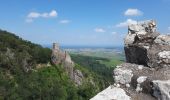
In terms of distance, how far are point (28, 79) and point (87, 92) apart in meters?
23.0

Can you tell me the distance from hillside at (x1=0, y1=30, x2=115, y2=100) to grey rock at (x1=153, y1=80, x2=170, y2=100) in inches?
4050

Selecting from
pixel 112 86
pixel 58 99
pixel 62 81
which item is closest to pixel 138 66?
pixel 112 86

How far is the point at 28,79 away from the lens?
13038 cm

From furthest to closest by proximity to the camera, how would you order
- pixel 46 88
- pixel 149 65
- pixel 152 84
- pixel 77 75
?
pixel 77 75 → pixel 46 88 → pixel 149 65 → pixel 152 84

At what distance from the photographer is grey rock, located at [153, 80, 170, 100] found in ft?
31.8

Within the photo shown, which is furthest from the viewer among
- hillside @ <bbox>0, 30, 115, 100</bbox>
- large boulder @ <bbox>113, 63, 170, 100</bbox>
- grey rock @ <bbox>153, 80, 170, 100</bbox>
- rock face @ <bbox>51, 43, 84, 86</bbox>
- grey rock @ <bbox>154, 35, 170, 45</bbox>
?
rock face @ <bbox>51, 43, 84, 86</bbox>

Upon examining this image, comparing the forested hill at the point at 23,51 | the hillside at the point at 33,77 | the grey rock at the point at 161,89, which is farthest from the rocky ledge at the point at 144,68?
the forested hill at the point at 23,51

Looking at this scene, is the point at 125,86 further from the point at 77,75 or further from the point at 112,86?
the point at 77,75

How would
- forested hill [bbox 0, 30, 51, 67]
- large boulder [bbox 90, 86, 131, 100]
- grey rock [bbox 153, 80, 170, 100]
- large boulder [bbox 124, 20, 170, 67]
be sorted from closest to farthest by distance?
grey rock [bbox 153, 80, 170, 100] → large boulder [bbox 90, 86, 131, 100] → large boulder [bbox 124, 20, 170, 67] → forested hill [bbox 0, 30, 51, 67]

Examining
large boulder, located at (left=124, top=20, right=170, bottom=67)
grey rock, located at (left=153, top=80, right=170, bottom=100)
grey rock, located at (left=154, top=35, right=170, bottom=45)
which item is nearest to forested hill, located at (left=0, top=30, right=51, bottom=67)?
large boulder, located at (left=124, top=20, right=170, bottom=67)

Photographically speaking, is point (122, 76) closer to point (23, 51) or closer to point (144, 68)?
point (144, 68)

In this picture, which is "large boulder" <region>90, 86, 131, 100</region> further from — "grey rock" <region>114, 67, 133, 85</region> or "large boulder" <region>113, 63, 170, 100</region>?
"grey rock" <region>114, 67, 133, 85</region>

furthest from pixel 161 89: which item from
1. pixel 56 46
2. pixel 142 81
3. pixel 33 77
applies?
pixel 33 77

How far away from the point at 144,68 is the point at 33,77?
12162 cm
